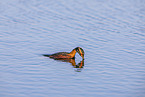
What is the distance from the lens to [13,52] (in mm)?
25359

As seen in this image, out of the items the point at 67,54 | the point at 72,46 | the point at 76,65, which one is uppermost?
the point at 72,46

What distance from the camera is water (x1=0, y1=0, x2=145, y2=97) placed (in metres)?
19.5

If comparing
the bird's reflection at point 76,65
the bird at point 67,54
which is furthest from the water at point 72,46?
the bird at point 67,54

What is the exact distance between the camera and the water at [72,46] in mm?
19531

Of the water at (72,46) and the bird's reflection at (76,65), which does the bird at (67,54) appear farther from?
the water at (72,46)

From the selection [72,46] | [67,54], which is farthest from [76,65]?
[72,46]

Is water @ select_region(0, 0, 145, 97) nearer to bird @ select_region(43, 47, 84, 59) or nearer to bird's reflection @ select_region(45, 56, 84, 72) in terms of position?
bird's reflection @ select_region(45, 56, 84, 72)

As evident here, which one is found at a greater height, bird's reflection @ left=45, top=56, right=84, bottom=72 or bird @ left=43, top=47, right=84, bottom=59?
bird @ left=43, top=47, right=84, bottom=59

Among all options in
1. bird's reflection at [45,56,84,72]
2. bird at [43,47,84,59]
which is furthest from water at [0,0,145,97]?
bird at [43,47,84,59]

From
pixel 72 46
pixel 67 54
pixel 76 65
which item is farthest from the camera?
pixel 72 46

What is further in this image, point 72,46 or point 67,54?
point 72,46

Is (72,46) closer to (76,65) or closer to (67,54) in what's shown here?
(67,54)

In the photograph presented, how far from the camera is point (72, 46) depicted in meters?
28.2

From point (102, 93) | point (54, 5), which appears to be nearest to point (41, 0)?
point (54, 5)
